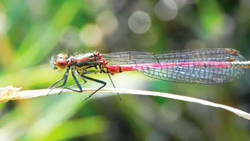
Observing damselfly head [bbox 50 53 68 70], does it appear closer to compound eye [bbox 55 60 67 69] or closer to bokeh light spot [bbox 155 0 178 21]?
compound eye [bbox 55 60 67 69]

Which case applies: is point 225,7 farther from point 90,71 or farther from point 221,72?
point 90,71

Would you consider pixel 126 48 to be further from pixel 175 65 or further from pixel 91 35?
pixel 175 65

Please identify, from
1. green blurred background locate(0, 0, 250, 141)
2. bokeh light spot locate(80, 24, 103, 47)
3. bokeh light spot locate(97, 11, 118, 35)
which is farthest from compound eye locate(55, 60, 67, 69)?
bokeh light spot locate(97, 11, 118, 35)

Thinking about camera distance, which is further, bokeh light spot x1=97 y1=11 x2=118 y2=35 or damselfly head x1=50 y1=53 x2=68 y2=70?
bokeh light spot x1=97 y1=11 x2=118 y2=35

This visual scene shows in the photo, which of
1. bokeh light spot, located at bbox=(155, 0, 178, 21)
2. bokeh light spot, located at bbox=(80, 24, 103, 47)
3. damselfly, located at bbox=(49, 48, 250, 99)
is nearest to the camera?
damselfly, located at bbox=(49, 48, 250, 99)

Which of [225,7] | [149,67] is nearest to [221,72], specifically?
[149,67]

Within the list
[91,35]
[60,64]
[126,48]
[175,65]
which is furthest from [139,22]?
[60,64]

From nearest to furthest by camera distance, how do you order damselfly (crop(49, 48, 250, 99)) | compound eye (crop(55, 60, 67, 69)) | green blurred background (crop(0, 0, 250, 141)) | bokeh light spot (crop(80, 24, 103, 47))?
compound eye (crop(55, 60, 67, 69)) < damselfly (crop(49, 48, 250, 99)) < green blurred background (crop(0, 0, 250, 141)) < bokeh light spot (crop(80, 24, 103, 47))
